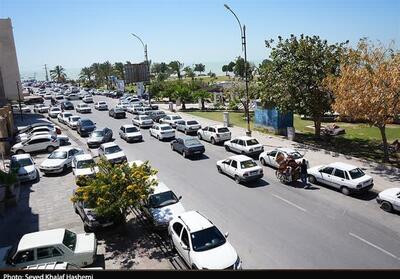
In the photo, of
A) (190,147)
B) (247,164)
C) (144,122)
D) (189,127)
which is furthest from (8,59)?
(247,164)

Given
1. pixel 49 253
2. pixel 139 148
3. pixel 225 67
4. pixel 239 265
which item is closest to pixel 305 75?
pixel 139 148

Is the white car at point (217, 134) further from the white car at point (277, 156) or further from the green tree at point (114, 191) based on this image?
the green tree at point (114, 191)

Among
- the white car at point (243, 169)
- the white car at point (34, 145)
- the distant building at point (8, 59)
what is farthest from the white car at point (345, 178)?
the distant building at point (8, 59)

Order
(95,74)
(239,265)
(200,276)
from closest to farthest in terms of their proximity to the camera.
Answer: (200,276) → (239,265) → (95,74)

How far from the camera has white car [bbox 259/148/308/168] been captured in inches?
911

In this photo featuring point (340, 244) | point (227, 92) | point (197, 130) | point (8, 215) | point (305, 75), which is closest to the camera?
point (340, 244)

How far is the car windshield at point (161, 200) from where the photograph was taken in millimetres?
16312

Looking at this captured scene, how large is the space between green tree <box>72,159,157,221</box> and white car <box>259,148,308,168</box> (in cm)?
1095

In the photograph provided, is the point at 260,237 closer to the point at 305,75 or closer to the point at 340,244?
the point at 340,244

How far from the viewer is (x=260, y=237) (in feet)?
49.1

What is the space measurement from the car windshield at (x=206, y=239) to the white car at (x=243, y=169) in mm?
8368

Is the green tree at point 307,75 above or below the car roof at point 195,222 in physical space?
above

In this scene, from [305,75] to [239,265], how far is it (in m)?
21.5

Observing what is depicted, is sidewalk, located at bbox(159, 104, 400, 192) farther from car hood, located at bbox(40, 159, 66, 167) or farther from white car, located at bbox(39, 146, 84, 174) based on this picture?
car hood, located at bbox(40, 159, 66, 167)
